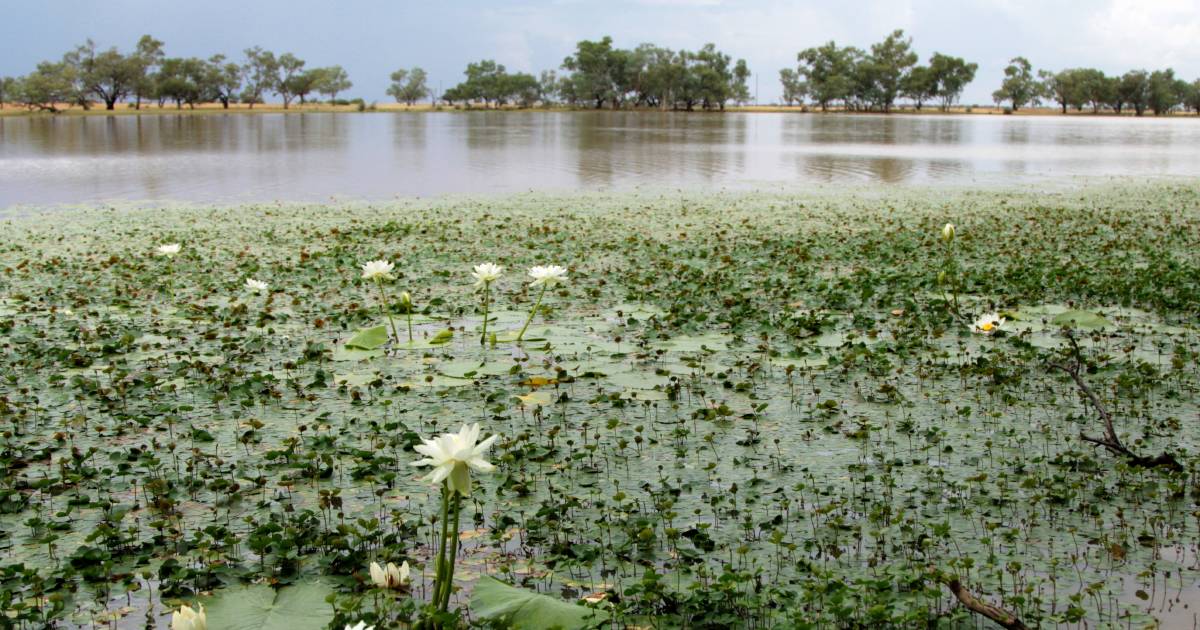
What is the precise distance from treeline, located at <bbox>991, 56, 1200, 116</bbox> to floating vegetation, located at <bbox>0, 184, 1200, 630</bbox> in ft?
331

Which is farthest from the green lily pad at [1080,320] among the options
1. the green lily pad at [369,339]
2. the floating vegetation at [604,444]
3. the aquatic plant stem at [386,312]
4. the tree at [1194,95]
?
the tree at [1194,95]

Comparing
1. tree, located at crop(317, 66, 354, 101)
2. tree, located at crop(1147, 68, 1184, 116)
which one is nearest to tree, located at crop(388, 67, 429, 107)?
tree, located at crop(317, 66, 354, 101)

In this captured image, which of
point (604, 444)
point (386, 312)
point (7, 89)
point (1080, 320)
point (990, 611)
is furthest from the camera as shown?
point (7, 89)

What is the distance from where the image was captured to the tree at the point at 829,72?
9631 cm

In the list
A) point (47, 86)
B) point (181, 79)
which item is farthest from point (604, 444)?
point (181, 79)

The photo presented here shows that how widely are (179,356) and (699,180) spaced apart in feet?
46.1

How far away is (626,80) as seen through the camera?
98.7 meters

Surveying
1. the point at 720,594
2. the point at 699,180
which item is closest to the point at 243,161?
the point at 699,180

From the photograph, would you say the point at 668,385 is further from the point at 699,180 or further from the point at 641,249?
the point at 699,180

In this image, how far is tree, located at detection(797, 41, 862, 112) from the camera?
3792 inches

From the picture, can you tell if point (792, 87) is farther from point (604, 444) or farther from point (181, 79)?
point (604, 444)

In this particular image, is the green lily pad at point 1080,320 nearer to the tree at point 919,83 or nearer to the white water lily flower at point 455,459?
the white water lily flower at point 455,459

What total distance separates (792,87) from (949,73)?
22639mm

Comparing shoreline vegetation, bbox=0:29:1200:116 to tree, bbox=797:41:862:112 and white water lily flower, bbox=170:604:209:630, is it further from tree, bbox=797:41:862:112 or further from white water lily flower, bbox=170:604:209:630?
white water lily flower, bbox=170:604:209:630
